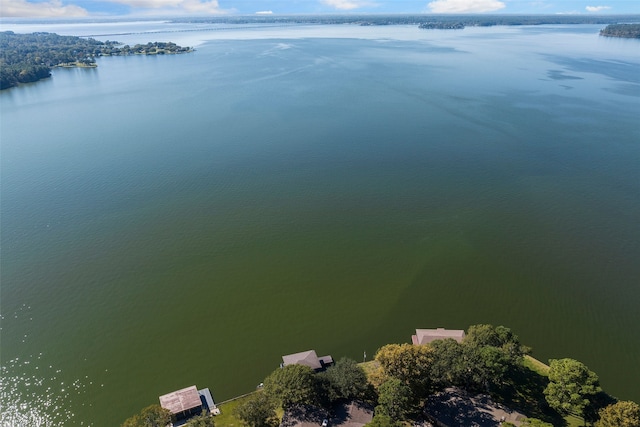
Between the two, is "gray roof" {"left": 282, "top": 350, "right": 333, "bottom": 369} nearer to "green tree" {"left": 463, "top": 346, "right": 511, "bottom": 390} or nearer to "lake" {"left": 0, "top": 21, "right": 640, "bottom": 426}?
"lake" {"left": 0, "top": 21, "right": 640, "bottom": 426}

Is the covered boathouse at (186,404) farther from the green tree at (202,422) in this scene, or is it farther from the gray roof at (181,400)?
the green tree at (202,422)

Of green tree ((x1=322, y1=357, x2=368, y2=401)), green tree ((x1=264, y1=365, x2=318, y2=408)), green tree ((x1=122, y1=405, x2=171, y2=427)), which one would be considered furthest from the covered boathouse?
green tree ((x1=322, y1=357, x2=368, y2=401))

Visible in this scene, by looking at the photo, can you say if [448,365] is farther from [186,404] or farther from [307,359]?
Answer: [186,404]

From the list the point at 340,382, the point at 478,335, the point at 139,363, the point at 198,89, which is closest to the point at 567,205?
the point at 478,335

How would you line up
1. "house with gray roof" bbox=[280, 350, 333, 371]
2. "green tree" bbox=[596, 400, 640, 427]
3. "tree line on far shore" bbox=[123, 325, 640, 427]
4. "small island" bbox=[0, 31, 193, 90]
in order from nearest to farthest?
"green tree" bbox=[596, 400, 640, 427], "tree line on far shore" bbox=[123, 325, 640, 427], "house with gray roof" bbox=[280, 350, 333, 371], "small island" bbox=[0, 31, 193, 90]

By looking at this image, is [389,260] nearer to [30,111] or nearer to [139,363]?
[139,363]

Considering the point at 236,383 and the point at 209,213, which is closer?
the point at 236,383
